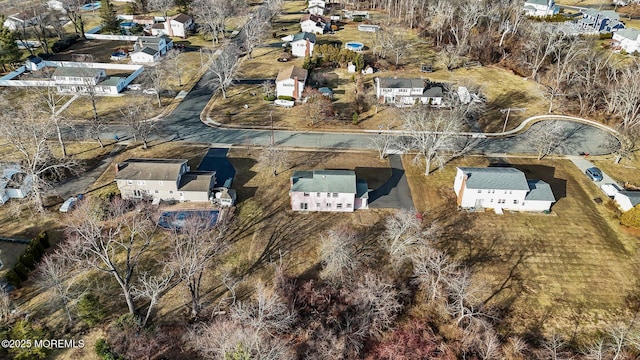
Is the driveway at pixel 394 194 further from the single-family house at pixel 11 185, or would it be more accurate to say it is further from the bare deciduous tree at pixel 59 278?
the single-family house at pixel 11 185

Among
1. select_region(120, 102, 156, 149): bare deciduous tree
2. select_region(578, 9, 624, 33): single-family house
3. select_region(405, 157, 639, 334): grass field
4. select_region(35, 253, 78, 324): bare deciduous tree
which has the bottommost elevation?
select_region(405, 157, 639, 334): grass field

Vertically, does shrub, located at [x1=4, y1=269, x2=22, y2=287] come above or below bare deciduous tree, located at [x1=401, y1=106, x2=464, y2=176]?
below

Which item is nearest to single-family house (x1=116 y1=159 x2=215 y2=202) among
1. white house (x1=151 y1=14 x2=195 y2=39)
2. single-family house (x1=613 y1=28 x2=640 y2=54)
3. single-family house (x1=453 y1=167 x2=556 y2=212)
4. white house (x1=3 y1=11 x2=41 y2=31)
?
single-family house (x1=453 y1=167 x2=556 y2=212)

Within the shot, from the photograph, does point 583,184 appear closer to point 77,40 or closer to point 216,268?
point 216,268

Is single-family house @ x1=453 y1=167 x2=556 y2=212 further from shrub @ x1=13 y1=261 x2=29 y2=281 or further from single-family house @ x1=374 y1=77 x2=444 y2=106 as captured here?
shrub @ x1=13 y1=261 x2=29 y2=281

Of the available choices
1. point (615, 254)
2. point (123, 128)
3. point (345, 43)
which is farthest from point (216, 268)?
point (345, 43)

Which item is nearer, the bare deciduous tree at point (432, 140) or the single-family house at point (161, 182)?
the single-family house at point (161, 182)

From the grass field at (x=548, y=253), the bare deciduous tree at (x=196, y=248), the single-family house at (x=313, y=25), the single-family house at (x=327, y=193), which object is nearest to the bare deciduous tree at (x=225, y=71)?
the single-family house at (x=313, y=25)
